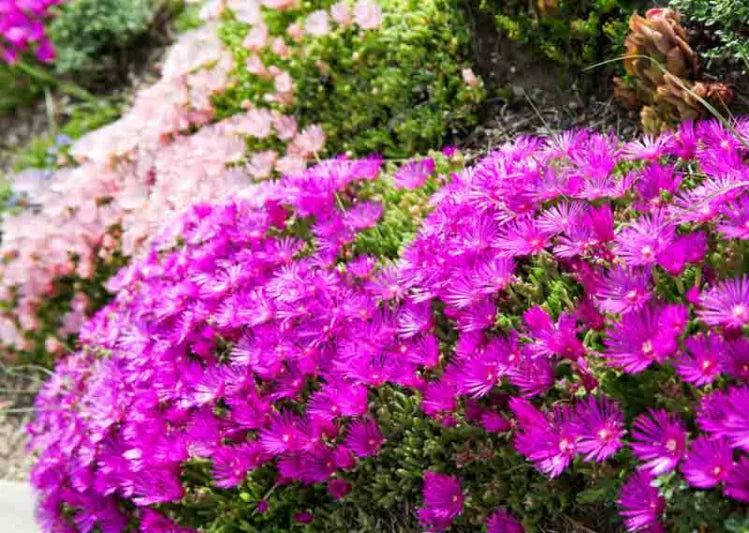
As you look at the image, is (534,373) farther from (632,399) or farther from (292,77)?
(292,77)

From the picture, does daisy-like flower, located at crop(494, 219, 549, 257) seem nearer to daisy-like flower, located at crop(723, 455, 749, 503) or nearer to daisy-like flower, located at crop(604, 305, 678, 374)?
daisy-like flower, located at crop(604, 305, 678, 374)

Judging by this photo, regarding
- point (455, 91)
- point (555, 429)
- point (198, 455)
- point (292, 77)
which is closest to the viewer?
point (555, 429)

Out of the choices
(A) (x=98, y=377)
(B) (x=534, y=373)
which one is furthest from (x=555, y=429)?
(A) (x=98, y=377)

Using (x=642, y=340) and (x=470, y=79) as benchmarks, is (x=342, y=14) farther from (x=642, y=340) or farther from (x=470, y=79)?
(x=642, y=340)

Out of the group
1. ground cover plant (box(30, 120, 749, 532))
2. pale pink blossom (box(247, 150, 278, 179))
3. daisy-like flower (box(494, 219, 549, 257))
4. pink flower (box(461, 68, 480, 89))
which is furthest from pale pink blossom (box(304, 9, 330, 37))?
daisy-like flower (box(494, 219, 549, 257))

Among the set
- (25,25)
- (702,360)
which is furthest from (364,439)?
(25,25)

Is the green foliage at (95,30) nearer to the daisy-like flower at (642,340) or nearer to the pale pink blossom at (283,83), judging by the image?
the pale pink blossom at (283,83)
